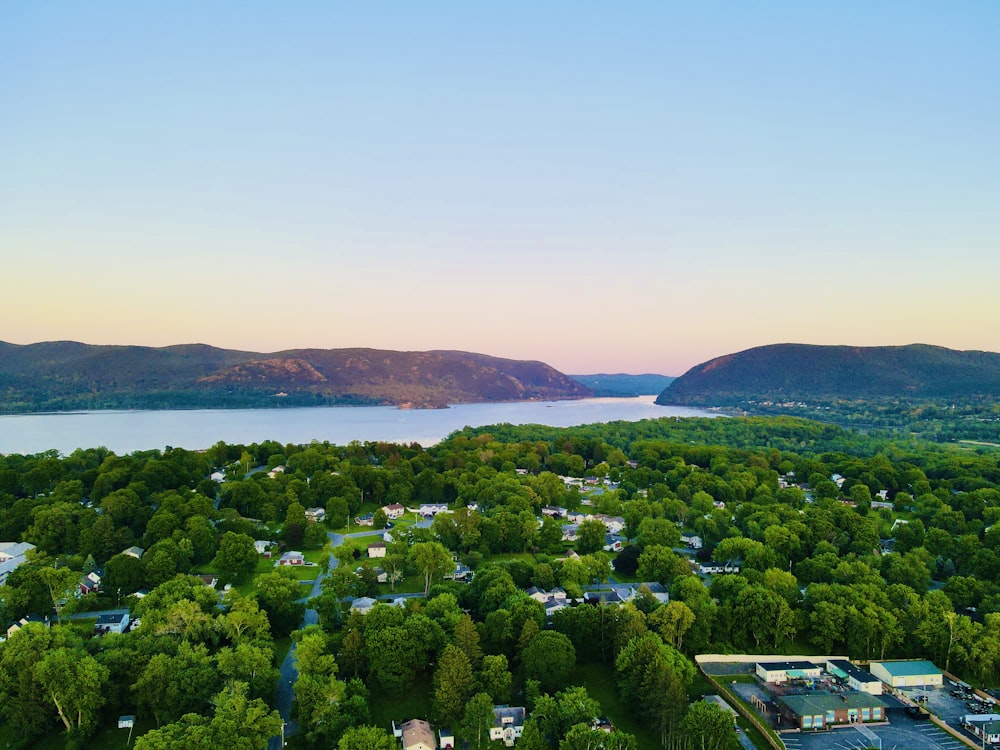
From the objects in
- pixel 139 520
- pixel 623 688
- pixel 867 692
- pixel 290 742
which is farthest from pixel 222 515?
pixel 867 692

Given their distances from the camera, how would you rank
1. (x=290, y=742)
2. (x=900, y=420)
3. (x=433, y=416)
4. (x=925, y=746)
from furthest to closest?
(x=433, y=416) < (x=900, y=420) < (x=925, y=746) < (x=290, y=742)

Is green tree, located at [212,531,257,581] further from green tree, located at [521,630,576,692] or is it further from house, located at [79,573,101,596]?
green tree, located at [521,630,576,692]

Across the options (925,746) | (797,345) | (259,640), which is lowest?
(925,746)

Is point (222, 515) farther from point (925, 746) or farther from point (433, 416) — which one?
point (433, 416)

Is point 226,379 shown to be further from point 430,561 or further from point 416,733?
point 416,733

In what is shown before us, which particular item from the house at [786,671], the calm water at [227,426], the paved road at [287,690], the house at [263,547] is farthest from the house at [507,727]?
the calm water at [227,426]

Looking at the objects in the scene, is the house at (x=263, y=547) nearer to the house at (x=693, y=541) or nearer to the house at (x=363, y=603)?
the house at (x=363, y=603)

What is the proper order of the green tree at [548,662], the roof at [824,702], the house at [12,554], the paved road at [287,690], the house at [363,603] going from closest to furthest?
1. the paved road at [287,690]
2. the roof at [824,702]
3. the green tree at [548,662]
4. the house at [363,603]
5. the house at [12,554]
